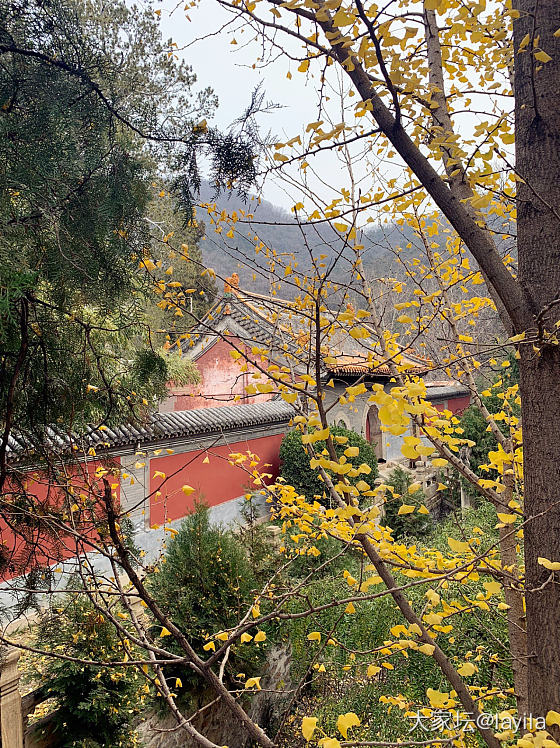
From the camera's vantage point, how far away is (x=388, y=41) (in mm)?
1251

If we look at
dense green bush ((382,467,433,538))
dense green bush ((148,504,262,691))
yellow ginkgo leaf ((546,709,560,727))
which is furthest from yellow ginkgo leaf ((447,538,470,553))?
dense green bush ((382,467,433,538))

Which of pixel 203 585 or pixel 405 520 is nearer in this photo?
pixel 203 585

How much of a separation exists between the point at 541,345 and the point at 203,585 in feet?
14.1

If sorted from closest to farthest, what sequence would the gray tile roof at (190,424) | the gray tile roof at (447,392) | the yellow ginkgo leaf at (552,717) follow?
the yellow ginkgo leaf at (552,717)
the gray tile roof at (190,424)
the gray tile roof at (447,392)

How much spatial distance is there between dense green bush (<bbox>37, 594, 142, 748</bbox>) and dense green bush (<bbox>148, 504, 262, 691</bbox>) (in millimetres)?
929

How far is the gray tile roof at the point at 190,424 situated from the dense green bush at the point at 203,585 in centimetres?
130

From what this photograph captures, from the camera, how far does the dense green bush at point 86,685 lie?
10.8 feet

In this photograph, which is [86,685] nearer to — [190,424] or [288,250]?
[288,250]

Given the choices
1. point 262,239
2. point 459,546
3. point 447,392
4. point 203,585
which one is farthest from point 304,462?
point 447,392

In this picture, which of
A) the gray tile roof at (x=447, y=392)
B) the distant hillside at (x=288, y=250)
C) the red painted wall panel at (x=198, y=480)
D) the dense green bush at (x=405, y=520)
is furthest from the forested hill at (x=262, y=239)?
the gray tile roof at (x=447, y=392)

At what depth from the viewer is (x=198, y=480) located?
7562 mm

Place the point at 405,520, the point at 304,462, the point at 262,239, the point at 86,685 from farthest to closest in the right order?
the point at 304,462 < the point at 405,520 < the point at 86,685 < the point at 262,239

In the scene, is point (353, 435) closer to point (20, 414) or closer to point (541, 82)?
point (20, 414)

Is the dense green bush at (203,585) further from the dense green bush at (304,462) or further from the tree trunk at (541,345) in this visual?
the dense green bush at (304,462)
